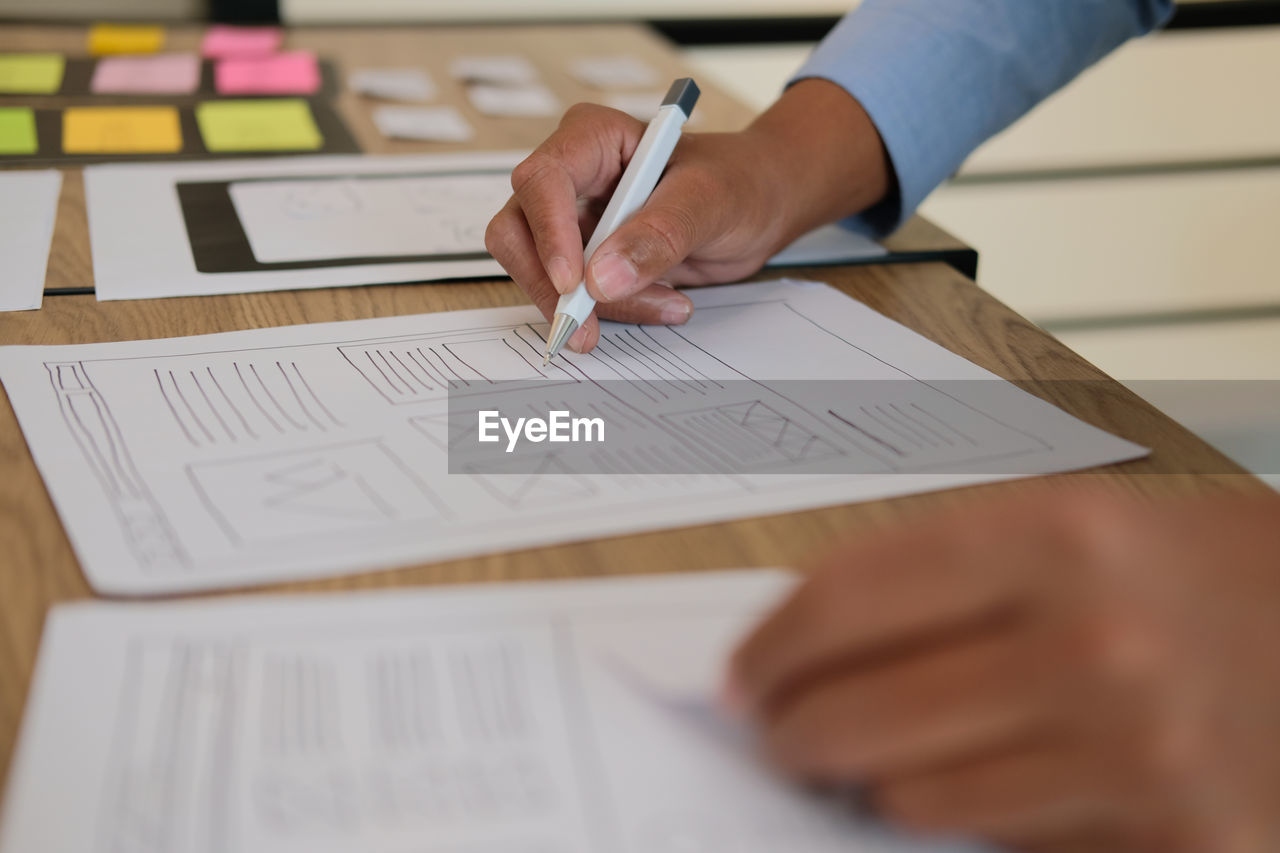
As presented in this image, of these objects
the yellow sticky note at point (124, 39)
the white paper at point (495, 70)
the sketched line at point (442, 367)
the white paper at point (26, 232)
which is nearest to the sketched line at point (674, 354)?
the sketched line at point (442, 367)

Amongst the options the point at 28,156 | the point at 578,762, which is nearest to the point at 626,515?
the point at 578,762

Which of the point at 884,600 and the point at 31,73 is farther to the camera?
the point at 31,73

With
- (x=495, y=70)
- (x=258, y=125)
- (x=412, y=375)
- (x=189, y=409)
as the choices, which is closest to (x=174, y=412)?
(x=189, y=409)

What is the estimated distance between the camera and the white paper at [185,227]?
2.15 feet

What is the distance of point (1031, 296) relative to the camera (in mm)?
2080

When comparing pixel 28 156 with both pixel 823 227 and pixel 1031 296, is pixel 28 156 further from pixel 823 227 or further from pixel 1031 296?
pixel 1031 296

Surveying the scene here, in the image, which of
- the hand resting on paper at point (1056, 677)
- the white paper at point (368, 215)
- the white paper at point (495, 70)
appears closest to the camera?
the hand resting on paper at point (1056, 677)

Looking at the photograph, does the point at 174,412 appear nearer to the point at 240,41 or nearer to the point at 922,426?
the point at 922,426

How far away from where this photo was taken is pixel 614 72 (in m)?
1.19

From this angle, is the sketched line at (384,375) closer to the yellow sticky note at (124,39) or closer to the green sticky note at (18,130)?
A: the green sticky note at (18,130)

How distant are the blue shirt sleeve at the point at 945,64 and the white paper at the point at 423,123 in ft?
1.06

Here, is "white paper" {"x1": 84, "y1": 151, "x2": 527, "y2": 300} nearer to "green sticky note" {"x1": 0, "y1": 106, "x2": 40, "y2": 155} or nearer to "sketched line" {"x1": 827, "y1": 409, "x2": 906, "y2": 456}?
"green sticky note" {"x1": 0, "y1": 106, "x2": 40, "y2": 155}

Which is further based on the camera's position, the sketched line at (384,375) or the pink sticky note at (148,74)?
the pink sticky note at (148,74)

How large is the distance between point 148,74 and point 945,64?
29.6 inches
